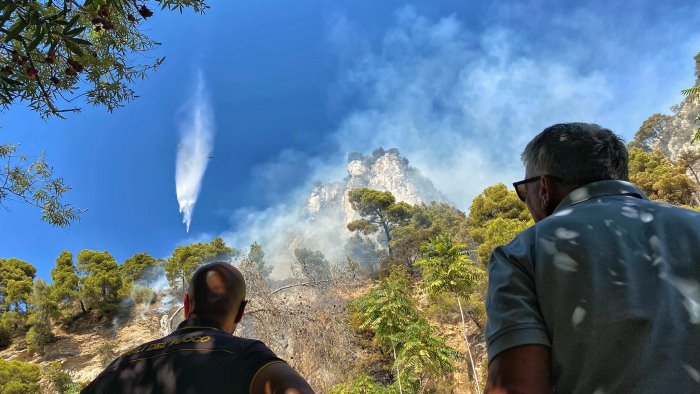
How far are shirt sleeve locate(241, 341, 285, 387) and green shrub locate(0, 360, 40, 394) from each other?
1051 inches

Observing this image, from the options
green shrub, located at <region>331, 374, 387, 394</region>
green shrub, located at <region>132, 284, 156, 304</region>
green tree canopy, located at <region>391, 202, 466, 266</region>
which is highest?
green tree canopy, located at <region>391, 202, 466, 266</region>

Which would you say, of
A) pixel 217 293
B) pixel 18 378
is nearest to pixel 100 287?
pixel 18 378

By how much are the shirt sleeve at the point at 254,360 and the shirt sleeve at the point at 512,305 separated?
0.78 metres

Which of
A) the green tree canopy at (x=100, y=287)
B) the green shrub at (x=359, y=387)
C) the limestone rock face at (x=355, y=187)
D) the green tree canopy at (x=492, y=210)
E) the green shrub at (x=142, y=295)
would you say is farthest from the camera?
the limestone rock face at (x=355, y=187)

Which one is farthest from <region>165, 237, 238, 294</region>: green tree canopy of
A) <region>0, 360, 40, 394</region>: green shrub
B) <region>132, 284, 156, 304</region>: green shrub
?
<region>0, 360, 40, 394</region>: green shrub

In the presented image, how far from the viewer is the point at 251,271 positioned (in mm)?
9133

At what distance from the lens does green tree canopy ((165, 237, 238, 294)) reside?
38781mm

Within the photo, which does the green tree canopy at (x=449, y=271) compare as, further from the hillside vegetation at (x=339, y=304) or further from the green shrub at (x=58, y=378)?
the green shrub at (x=58, y=378)

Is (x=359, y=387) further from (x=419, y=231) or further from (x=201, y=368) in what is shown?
(x=419, y=231)

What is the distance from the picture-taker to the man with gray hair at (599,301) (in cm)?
78

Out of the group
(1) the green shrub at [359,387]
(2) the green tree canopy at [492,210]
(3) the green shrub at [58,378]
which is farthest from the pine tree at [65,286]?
(2) the green tree canopy at [492,210]

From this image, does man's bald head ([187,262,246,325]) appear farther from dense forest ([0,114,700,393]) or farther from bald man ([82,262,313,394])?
dense forest ([0,114,700,393])

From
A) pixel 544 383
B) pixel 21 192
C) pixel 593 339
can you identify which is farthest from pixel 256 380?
pixel 21 192

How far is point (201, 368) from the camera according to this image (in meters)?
1.31
